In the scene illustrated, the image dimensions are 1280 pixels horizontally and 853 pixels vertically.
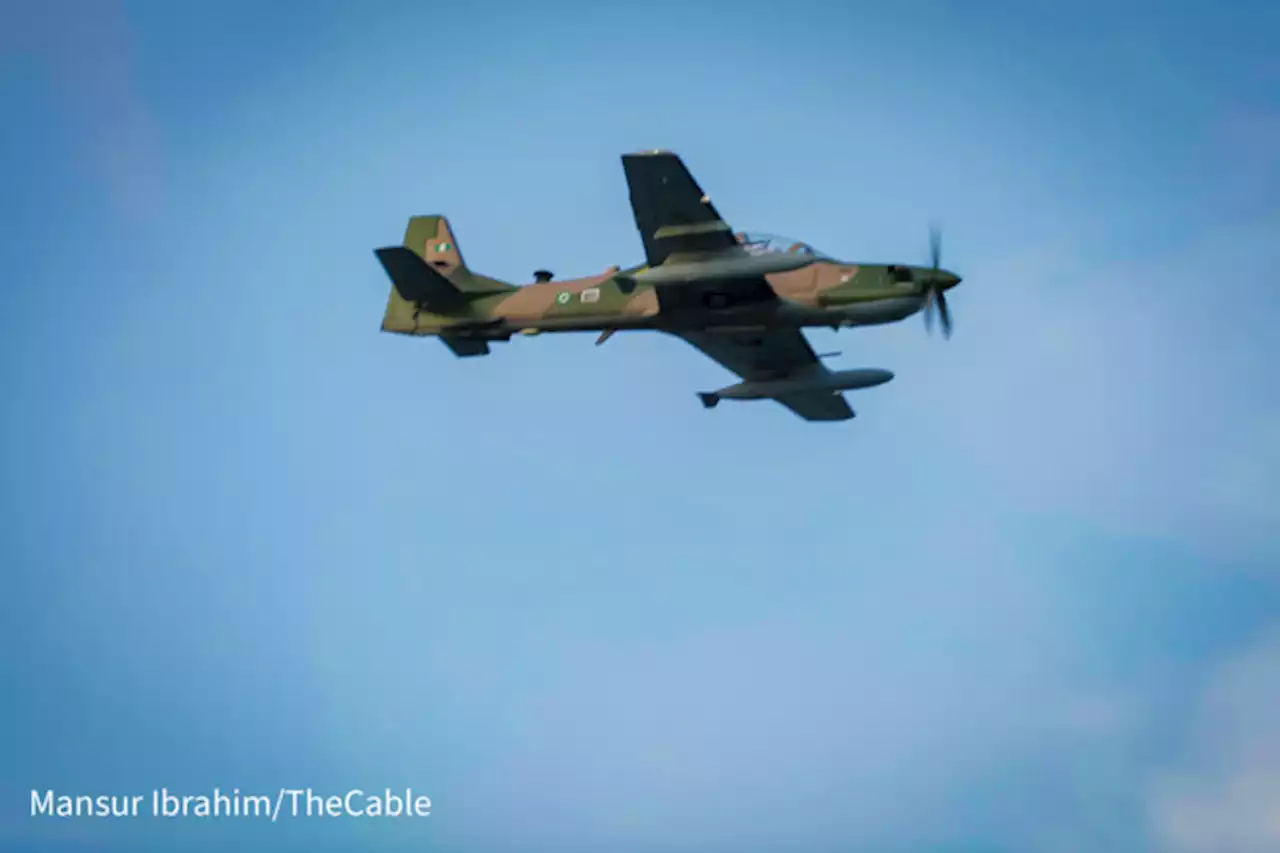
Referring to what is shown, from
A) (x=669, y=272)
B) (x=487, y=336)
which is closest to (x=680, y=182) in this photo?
(x=669, y=272)

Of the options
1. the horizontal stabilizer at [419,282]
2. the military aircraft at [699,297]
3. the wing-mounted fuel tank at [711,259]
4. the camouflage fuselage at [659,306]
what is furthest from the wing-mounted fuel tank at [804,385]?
the horizontal stabilizer at [419,282]

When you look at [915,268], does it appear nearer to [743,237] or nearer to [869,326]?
[869,326]

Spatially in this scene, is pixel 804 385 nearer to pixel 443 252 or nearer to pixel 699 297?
pixel 699 297

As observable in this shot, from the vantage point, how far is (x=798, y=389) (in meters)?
46.9

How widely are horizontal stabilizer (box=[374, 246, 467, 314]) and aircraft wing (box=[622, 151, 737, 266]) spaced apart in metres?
7.16

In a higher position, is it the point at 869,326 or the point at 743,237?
the point at 743,237

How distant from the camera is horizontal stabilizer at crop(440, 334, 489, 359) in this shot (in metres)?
45.9

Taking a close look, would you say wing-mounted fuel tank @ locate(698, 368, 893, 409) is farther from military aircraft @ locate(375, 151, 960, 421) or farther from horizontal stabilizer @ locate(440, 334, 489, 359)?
horizontal stabilizer @ locate(440, 334, 489, 359)

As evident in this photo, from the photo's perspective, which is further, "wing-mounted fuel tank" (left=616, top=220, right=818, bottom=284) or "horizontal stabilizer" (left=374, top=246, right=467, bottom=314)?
"horizontal stabilizer" (left=374, top=246, right=467, bottom=314)

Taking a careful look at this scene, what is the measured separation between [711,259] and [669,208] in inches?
70.8

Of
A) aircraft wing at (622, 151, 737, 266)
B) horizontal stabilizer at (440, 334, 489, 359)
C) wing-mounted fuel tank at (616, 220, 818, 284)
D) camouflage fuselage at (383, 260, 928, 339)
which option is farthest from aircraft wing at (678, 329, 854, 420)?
horizontal stabilizer at (440, 334, 489, 359)

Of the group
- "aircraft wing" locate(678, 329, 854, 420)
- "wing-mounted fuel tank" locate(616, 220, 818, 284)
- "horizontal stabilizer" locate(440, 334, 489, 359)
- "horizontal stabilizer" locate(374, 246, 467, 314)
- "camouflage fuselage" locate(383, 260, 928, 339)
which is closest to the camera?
"wing-mounted fuel tank" locate(616, 220, 818, 284)

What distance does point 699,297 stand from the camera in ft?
139

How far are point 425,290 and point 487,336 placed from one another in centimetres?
225
